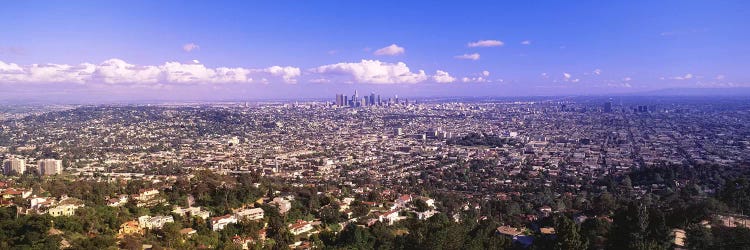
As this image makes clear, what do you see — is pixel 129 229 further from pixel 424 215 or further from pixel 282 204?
pixel 424 215

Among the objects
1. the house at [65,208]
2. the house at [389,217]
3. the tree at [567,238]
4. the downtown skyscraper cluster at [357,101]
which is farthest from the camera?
the downtown skyscraper cluster at [357,101]

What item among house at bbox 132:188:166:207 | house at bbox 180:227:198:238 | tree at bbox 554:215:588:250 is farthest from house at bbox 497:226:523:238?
house at bbox 132:188:166:207

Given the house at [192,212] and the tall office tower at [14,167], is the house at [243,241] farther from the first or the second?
the tall office tower at [14,167]

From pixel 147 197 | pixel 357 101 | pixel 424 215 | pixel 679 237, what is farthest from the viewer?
pixel 357 101

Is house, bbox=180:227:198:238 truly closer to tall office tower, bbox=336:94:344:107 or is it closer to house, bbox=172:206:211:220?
house, bbox=172:206:211:220

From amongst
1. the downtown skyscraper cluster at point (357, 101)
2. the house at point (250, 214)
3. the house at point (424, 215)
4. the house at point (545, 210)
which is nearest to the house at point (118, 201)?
the house at point (250, 214)

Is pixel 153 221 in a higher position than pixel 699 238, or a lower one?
Result: lower

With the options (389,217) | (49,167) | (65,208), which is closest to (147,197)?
(65,208)
